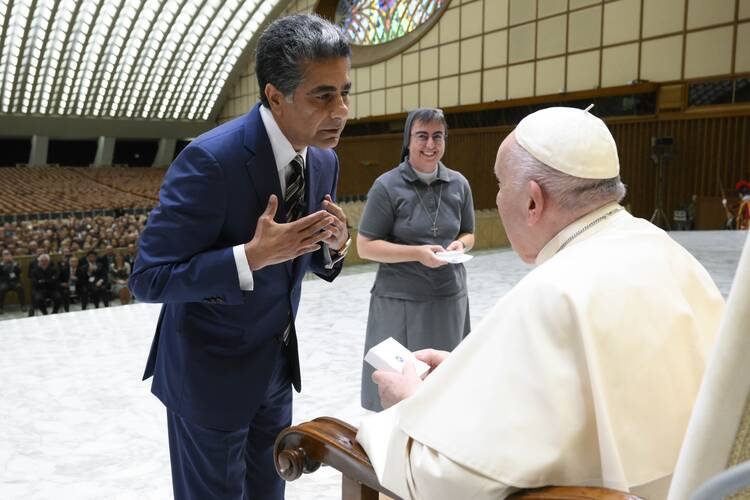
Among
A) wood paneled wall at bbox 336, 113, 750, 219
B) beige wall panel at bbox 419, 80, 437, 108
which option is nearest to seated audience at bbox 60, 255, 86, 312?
wood paneled wall at bbox 336, 113, 750, 219

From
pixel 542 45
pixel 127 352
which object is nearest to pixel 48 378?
pixel 127 352

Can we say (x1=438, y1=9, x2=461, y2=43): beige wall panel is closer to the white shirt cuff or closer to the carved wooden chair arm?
the white shirt cuff

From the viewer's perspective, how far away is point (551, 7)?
17.0 meters

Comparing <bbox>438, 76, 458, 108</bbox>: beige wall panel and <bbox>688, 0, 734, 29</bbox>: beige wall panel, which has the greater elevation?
<bbox>688, 0, 734, 29</bbox>: beige wall panel

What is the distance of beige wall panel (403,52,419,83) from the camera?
70.7 feet

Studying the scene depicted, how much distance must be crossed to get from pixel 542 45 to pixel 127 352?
15376 millimetres

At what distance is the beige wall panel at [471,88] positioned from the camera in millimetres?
19266

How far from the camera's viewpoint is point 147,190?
26719 millimetres

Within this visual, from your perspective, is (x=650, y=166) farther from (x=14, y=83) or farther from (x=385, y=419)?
(x=14, y=83)

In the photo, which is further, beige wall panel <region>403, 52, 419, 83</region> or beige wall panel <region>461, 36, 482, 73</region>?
beige wall panel <region>403, 52, 419, 83</region>

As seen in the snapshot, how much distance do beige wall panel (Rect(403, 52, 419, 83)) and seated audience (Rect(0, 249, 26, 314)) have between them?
15.2m

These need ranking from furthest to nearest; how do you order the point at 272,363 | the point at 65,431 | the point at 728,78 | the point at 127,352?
the point at 728,78 < the point at 127,352 < the point at 65,431 < the point at 272,363

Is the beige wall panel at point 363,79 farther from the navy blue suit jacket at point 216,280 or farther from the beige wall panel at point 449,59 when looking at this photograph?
the navy blue suit jacket at point 216,280

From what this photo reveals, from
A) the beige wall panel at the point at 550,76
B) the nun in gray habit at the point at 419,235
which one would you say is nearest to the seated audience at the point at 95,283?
the nun in gray habit at the point at 419,235
